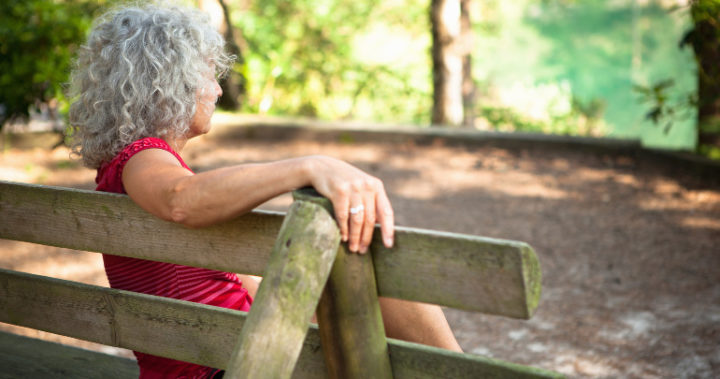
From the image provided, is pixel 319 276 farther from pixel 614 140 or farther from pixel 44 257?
pixel 614 140

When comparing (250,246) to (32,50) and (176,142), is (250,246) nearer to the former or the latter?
(176,142)

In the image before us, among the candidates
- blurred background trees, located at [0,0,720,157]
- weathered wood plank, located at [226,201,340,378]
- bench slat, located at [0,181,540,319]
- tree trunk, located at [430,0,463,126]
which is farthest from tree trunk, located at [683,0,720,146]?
tree trunk, located at [430,0,463,126]

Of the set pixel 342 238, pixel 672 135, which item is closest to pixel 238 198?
pixel 342 238

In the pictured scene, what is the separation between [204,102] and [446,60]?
751cm

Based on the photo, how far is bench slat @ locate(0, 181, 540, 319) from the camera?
1.21 m

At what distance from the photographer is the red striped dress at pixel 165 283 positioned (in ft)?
6.30

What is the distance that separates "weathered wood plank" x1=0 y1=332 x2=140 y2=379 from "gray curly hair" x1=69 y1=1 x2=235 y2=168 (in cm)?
84

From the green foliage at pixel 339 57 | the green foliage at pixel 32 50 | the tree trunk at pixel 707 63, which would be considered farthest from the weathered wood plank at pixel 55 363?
the green foliage at pixel 339 57

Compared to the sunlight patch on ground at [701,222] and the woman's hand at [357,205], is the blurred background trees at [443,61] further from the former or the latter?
the woman's hand at [357,205]

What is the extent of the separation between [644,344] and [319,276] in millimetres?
2761

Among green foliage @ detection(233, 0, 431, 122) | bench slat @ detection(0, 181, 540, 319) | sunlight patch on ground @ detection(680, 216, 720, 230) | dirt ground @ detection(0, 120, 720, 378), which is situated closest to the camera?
bench slat @ detection(0, 181, 540, 319)

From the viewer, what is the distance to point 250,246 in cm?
151

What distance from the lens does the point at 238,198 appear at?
143cm

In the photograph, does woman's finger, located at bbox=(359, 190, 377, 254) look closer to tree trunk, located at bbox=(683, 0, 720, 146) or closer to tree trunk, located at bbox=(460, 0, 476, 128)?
tree trunk, located at bbox=(683, 0, 720, 146)
